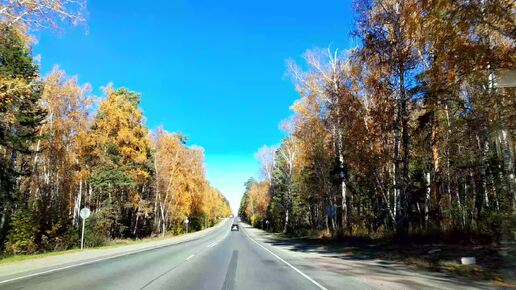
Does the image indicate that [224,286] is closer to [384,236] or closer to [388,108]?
[388,108]

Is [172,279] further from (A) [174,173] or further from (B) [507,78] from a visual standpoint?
(A) [174,173]

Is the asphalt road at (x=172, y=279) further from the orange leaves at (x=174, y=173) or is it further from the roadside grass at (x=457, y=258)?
the orange leaves at (x=174, y=173)

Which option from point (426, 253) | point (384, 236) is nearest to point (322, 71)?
point (384, 236)

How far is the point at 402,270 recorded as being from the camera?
12.8 metres

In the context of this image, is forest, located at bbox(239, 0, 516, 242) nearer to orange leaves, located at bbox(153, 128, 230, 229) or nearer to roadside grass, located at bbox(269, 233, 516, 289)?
roadside grass, located at bbox(269, 233, 516, 289)

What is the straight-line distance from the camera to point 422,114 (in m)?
20.6

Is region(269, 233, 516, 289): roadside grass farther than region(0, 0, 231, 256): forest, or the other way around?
region(0, 0, 231, 256): forest

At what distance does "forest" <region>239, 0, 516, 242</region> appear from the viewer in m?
10.9

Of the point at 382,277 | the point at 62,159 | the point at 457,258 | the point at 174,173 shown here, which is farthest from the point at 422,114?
the point at 174,173

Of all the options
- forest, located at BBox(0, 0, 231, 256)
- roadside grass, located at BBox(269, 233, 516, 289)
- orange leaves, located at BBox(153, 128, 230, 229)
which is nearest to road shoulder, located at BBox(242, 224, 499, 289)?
roadside grass, located at BBox(269, 233, 516, 289)

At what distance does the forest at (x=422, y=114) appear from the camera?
1089 cm

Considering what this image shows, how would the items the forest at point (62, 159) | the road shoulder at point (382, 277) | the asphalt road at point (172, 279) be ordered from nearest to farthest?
the road shoulder at point (382, 277)
the asphalt road at point (172, 279)
the forest at point (62, 159)

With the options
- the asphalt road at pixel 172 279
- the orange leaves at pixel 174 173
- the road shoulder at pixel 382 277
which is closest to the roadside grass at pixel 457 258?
the road shoulder at pixel 382 277

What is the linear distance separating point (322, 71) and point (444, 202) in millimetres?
13536
